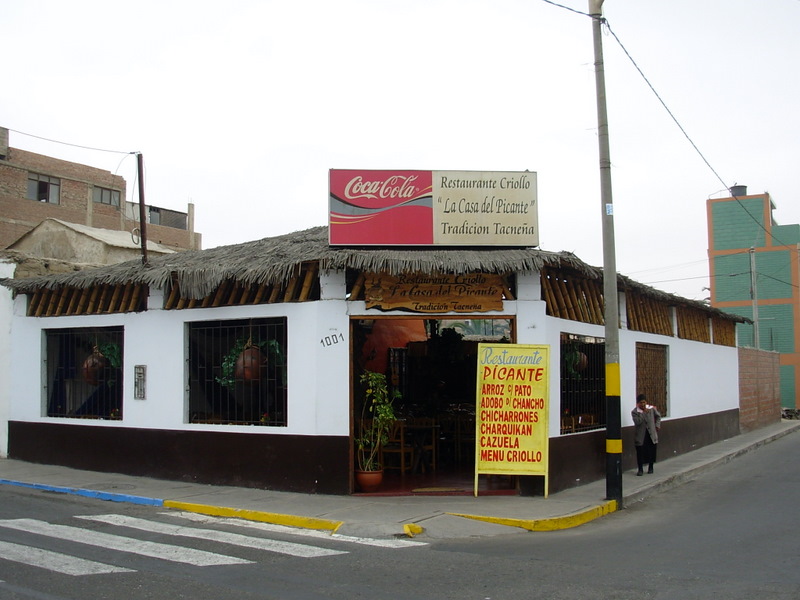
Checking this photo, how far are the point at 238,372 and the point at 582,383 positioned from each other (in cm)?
616

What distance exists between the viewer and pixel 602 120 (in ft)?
39.3

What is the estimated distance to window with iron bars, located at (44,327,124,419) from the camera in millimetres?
14844

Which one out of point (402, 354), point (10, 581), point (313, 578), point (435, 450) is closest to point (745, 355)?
point (402, 354)

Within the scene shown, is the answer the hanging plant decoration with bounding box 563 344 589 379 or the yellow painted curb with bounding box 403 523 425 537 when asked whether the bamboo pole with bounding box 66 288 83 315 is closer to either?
the yellow painted curb with bounding box 403 523 425 537

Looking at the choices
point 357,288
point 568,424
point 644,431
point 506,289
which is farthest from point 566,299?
point 357,288

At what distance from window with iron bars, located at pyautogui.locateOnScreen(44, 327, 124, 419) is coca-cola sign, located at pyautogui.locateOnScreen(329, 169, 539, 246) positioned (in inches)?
217

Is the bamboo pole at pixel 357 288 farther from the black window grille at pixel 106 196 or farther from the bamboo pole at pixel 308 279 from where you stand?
the black window grille at pixel 106 196

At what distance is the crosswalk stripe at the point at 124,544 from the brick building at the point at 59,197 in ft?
104

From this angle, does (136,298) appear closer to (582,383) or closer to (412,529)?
(412,529)

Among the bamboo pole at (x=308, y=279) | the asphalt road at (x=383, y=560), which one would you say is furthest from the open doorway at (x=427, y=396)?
the asphalt road at (x=383, y=560)

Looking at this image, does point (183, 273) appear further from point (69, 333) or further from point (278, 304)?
point (69, 333)

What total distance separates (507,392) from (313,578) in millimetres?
5553

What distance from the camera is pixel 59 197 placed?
46.3 m

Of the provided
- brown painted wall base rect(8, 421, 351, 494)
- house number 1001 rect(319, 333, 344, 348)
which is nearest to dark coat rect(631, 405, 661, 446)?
brown painted wall base rect(8, 421, 351, 494)
